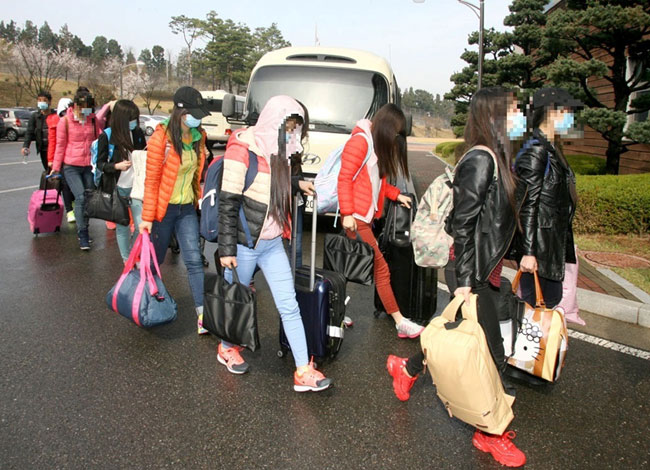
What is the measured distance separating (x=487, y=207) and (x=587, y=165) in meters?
10.9

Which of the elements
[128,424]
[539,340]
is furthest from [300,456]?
[539,340]

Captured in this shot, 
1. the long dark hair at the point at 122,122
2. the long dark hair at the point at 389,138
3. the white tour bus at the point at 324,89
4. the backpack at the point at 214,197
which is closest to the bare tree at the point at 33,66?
the white tour bus at the point at 324,89

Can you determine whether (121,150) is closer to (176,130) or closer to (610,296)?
(176,130)

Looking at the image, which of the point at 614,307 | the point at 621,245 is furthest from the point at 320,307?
the point at 621,245

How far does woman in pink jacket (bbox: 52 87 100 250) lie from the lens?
260 inches

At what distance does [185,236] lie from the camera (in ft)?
14.2

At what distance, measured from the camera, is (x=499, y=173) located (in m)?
2.74

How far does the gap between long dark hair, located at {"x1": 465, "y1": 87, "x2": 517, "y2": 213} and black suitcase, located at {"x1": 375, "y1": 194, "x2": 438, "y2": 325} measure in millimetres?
1641

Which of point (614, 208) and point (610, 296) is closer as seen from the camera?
point (610, 296)

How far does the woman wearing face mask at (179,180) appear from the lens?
3.95 m

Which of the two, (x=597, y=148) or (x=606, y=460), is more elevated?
(x=597, y=148)

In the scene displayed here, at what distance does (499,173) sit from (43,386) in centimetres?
303

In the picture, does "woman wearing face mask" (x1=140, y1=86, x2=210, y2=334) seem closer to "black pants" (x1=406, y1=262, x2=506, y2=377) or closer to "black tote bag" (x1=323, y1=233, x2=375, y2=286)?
"black tote bag" (x1=323, y1=233, x2=375, y2=286)

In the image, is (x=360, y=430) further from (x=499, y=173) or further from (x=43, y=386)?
(x=43, y=386)
